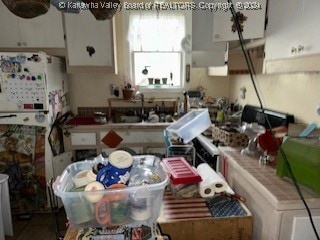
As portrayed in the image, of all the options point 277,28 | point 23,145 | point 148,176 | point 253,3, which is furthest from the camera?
point 23,145

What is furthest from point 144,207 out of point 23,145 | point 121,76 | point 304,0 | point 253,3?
point 121,76

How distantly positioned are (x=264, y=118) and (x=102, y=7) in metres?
1.69

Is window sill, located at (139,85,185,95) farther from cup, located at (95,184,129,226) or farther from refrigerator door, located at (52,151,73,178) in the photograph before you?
cup, located at (95,184,129,226)

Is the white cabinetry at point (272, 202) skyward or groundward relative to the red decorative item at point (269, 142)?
groundward

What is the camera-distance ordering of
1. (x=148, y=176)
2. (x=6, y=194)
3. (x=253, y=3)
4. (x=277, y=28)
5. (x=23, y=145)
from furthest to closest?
(x=23, y=145), (x=6, y=194), (x=253, y=3), (x=277, y=28), (x=148, y=176)

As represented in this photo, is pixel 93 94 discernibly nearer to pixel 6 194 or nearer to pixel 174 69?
pixel 174 69

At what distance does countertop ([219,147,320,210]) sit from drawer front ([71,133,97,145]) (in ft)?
5.73

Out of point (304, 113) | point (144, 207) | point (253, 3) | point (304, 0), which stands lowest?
point (144, 207)

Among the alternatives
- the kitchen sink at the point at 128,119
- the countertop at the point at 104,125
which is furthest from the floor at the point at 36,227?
the kitchen sink at the point at 128,119

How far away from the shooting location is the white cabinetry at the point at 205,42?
221 centimetres

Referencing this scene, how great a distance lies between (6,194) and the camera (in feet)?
6.72

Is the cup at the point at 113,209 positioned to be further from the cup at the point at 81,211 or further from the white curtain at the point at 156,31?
the white curtain at the point at 156,31

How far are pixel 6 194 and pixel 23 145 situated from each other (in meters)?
0.51

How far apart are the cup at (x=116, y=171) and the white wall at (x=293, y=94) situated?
57.8 inches
